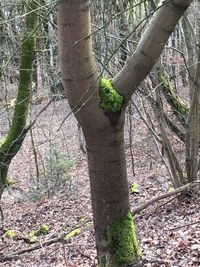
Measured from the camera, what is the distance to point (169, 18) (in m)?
3.47

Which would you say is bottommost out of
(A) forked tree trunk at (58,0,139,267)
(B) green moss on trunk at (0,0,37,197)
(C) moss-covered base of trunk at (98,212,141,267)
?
(C) moss-covered base of trunk at (98,212,141,267)

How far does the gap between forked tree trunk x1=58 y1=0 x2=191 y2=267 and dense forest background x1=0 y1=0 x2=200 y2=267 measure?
0.18m

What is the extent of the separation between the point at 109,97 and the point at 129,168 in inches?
376

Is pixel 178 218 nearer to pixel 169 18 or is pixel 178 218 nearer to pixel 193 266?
pixel 193 266

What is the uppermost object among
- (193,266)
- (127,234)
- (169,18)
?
(169,18)

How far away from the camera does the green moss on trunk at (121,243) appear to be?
4.13 metres

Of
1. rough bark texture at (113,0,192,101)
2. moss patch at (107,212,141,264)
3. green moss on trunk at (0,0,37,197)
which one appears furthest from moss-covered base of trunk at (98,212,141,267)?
green moss on trunk at (0,0,37,197)

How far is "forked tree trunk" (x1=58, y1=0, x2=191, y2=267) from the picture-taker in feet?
11.6

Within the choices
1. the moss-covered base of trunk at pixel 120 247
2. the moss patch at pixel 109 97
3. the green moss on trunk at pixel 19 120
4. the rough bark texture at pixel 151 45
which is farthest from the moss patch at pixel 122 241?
→ the green moss on trunk at pixel 19 120

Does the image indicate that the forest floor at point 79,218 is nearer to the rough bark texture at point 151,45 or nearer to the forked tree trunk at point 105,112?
the forked tree trunk at point 105,112

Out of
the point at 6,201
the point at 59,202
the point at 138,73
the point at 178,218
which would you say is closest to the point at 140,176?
the point at 59,202

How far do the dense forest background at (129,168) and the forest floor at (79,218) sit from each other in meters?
0.02

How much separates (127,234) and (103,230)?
0.88ft

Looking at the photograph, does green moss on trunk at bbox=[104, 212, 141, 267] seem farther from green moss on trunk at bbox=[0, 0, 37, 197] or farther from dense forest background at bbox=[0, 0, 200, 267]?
green moss on trunk at bbox=[0, 0, 37, 197]
